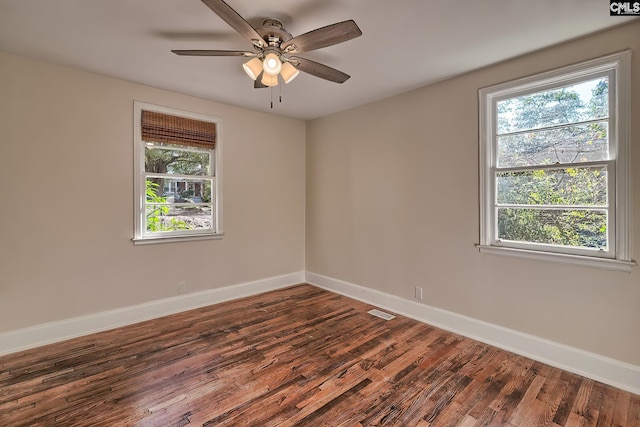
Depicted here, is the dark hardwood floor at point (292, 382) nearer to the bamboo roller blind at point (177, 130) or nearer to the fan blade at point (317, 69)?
the bamboo roller blind at point (177, 130)

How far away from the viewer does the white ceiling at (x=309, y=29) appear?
1929 millimetres

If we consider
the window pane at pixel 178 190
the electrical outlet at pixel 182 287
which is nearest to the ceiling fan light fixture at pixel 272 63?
the window pane at pixel 178 190

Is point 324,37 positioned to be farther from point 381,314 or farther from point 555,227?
point 381,314

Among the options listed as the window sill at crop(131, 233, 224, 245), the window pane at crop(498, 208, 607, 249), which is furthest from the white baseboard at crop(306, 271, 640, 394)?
the window sill at crop(131, 233, 224, 245)

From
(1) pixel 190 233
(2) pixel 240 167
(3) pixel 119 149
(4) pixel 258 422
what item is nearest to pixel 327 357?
(4) pixel 258 422

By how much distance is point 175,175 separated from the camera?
354cm

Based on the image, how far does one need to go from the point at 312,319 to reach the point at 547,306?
7.24 ft

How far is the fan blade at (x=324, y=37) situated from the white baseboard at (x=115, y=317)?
301cm

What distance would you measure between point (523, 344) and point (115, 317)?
397 centimetres

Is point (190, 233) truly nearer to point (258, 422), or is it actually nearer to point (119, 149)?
point (119, 149)

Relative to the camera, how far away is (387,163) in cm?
365

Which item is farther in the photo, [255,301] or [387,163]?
[255,301]

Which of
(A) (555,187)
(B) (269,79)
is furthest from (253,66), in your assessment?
(A) (555,187)

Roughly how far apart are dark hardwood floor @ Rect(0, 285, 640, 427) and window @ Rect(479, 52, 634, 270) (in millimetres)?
1005
